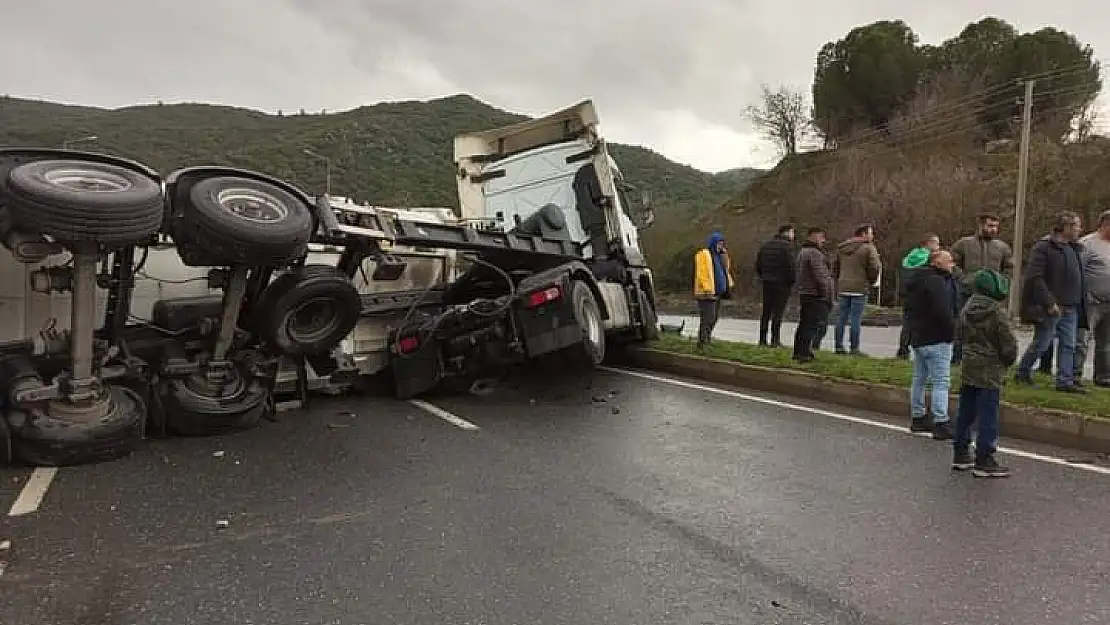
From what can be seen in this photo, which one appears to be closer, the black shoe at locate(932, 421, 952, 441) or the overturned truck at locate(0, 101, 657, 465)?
the overturned truck at locate(0, 101, 657, 465)

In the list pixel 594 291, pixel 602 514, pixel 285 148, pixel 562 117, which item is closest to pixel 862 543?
pixel 602 514

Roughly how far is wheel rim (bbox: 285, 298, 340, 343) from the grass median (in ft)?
14.1

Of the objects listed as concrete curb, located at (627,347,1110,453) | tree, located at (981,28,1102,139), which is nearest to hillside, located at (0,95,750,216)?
tree, located at (981,28,1102,139)

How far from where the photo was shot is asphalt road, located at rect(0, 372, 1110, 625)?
3.22 m

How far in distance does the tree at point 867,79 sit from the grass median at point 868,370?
32945 millimetres

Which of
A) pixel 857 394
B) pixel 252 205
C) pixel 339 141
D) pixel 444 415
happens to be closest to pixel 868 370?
pixel 857 394

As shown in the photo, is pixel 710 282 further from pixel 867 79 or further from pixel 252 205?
pixel 867 79

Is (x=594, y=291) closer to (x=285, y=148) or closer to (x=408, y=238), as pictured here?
(x=408, y=238)

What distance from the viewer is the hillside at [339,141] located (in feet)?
134

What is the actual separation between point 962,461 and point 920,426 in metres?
1.02

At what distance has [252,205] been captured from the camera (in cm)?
602

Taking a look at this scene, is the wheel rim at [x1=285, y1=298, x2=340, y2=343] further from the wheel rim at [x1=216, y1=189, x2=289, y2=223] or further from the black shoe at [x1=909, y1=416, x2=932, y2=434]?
the black shoe at [x1=909, y1=416, x2=932, y2=434]

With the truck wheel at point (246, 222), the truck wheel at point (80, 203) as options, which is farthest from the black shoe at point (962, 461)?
the truck wheel at point (80, 203)

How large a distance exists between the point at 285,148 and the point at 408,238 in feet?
140
